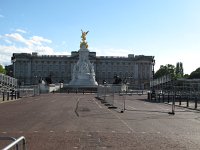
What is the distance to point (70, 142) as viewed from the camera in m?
13.9

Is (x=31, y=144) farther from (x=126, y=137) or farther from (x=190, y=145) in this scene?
(x=190, y=145)

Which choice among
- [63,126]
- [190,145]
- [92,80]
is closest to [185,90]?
[63,126]

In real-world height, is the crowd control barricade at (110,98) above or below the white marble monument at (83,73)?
below

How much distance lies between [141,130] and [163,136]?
2.17 m

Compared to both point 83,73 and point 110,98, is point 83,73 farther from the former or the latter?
point 110,98

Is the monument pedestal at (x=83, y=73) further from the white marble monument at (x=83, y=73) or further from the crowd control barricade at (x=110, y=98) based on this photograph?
the crowd control barricade at (x=110, y=98)

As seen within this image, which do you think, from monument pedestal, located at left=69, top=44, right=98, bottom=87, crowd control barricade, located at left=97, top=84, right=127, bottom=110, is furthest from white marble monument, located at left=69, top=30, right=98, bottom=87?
crowd control barricade, located at left=97, top=84, right=127, bottom=110

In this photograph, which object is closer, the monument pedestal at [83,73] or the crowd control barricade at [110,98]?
the crowd control barricade at [110,98]

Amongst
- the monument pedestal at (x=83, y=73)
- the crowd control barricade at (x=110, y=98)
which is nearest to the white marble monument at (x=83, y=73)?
the monument pedestal at (x=83, y=73)

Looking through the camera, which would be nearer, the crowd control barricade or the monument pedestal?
the crowd control barricade

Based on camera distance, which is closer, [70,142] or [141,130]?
[70,142]

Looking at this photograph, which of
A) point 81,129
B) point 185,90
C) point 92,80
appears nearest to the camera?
point 81,129

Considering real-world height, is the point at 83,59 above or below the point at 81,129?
above

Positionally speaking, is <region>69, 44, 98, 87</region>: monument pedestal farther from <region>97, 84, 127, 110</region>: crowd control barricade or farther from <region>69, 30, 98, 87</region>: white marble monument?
<region>97, 84, 127, 110</region>: crowd control barricade
